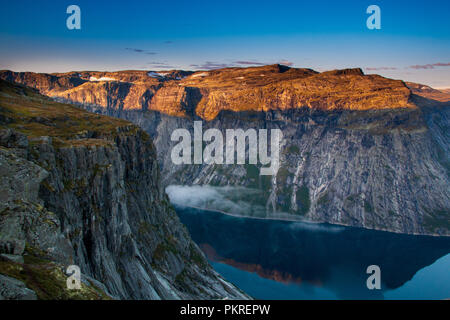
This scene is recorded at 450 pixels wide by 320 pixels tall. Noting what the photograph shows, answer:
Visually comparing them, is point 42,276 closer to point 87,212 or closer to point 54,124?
point 87,212

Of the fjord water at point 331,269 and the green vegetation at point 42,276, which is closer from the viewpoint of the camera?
the green vegetation at point 42,276

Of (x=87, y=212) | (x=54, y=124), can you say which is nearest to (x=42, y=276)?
(x=87, y=212)

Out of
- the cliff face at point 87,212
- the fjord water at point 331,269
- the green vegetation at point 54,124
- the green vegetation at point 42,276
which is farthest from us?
the fjord water at point 331,269

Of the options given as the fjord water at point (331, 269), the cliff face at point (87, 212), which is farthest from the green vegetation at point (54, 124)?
the fjord water at point (331, 269)

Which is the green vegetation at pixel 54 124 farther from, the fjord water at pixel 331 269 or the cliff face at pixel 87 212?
the fjord water at pixel 331 269

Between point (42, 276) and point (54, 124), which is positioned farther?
point (54, 124)

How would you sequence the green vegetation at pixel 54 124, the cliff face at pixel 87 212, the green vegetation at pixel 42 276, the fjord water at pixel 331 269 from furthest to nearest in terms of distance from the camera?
the fjord water at pixel 331 269 < the green vegetation at pixel 54 124 < the cliff face at pixel 87 212 < the green vegetation at pixel 42 276

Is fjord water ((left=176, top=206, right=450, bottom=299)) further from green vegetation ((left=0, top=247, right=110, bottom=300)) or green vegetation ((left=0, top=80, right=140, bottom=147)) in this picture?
green vegetation ((left=0, top=247, right=110, bottom=300))
